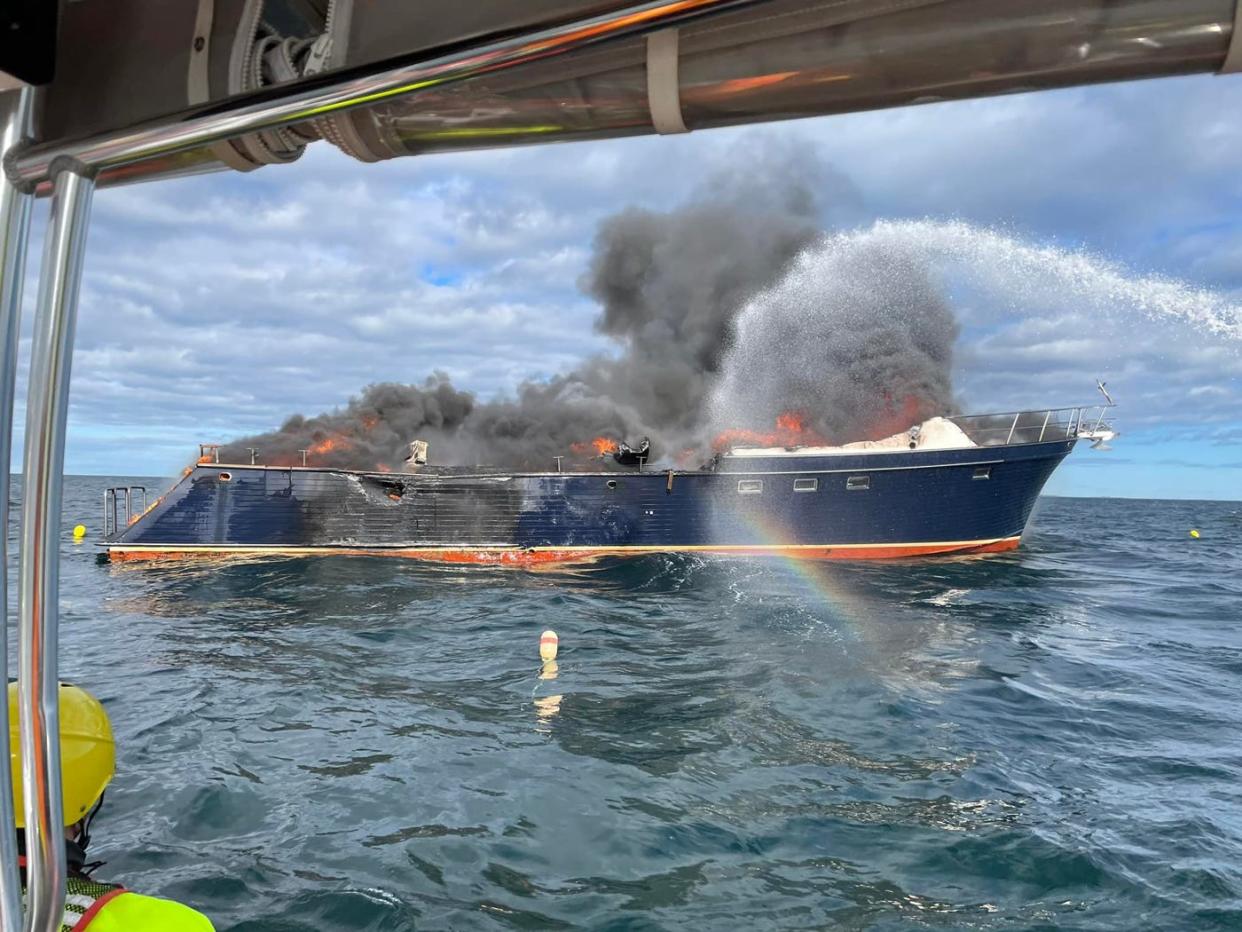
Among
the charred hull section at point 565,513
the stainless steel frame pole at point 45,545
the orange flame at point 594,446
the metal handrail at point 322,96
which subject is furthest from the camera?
the orange flame at point 594,446

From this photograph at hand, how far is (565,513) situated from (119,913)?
829 inches

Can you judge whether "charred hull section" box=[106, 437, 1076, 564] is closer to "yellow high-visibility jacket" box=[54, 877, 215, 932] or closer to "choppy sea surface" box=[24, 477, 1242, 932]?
"choppy sea surface" box=[24, 477, 1242, 932]

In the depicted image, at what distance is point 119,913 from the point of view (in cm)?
207

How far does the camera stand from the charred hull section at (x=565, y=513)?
22.6 meters

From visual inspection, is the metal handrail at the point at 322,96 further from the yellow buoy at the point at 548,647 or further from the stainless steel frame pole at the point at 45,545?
the yellow buoy at the point at 548,647

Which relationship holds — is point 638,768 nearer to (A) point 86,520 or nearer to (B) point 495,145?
(B) point 495,145

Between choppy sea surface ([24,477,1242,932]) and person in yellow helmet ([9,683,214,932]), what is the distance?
1792mm

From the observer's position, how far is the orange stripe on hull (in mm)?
22875

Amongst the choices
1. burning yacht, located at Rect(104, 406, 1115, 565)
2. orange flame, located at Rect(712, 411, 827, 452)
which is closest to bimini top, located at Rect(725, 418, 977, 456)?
burning yacht, located at Rect(104, 406, 1115, 565)

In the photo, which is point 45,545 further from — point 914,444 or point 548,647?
point 914,444

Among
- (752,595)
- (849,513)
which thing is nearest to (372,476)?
(752,595)

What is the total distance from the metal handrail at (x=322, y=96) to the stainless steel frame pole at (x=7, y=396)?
73 millimetres

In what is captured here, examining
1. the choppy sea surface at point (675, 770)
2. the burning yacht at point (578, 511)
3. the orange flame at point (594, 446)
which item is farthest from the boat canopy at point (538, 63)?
the orange flame at point (594, 446)

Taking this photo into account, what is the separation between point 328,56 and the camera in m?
1.96
